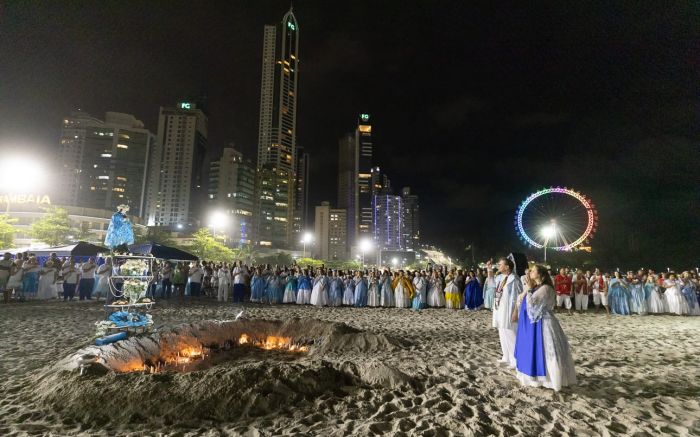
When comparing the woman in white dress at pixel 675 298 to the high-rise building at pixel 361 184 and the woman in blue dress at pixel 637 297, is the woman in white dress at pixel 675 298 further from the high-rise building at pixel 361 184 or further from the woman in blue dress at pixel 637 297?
the high-rise building at pixel 361 184

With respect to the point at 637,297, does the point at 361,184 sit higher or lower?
higher

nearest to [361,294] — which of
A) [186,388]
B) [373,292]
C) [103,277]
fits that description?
[373,292]

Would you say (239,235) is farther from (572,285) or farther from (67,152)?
(572,285)

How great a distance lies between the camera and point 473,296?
15164mm

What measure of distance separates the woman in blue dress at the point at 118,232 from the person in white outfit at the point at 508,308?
7510 millimetres

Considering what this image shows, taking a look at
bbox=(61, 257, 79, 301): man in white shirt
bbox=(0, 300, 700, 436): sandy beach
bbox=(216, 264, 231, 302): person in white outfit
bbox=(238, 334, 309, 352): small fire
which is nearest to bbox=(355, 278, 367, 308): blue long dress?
bbox=(216, 264, 231, 302): person in white outfit

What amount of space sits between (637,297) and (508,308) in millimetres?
12595

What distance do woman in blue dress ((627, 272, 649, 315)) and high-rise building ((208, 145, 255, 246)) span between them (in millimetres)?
99103

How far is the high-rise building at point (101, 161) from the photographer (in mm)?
104125

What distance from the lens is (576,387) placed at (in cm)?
507

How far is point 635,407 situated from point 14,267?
19372mm

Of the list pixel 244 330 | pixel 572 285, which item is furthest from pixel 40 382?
pixel 572 285

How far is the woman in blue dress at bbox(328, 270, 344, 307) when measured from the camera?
51.0 ft

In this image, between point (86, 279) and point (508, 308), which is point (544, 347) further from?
point (86, 279)
